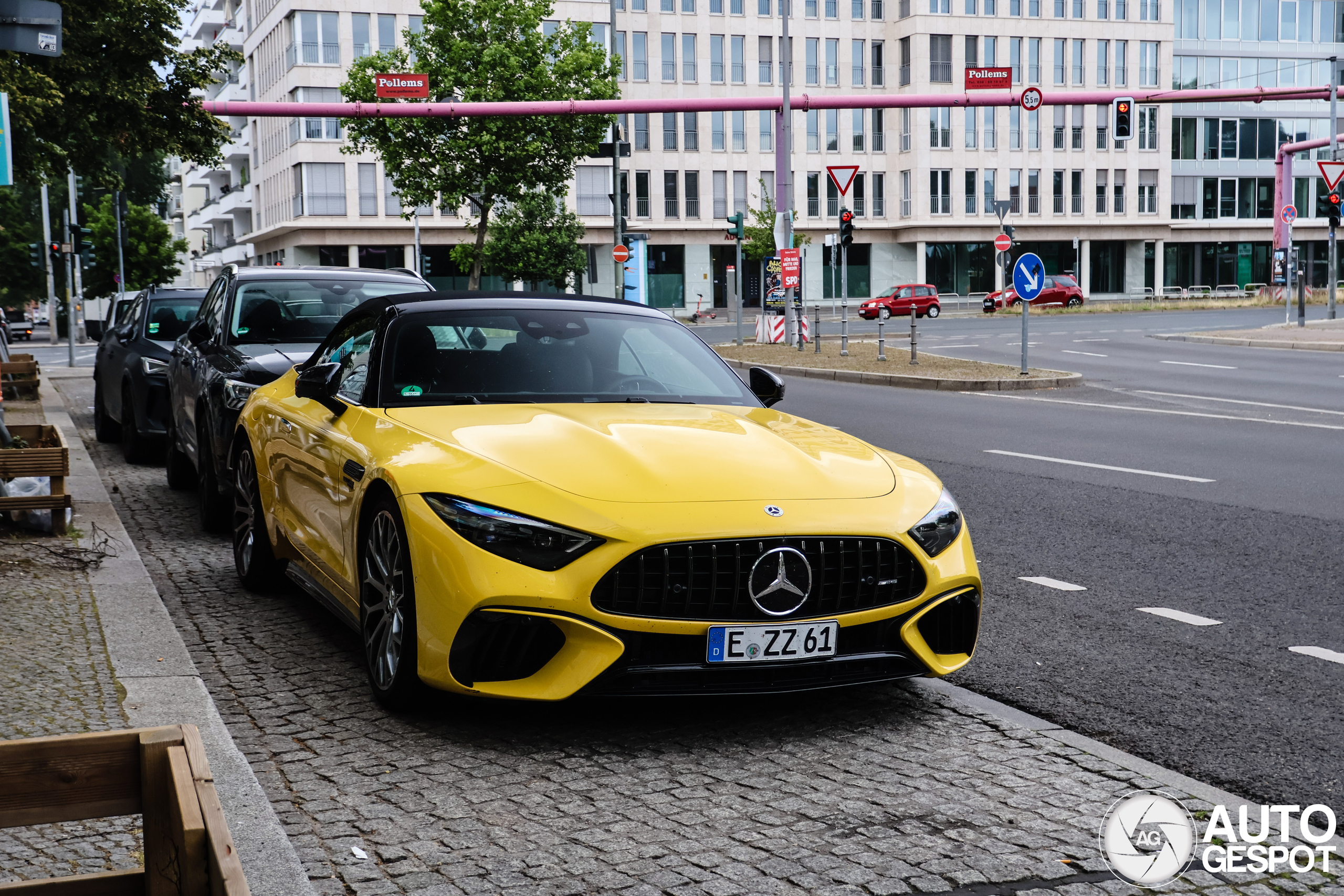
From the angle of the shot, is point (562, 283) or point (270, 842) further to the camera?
point (562, 283)

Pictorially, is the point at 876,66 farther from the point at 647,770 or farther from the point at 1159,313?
the point at 647,770

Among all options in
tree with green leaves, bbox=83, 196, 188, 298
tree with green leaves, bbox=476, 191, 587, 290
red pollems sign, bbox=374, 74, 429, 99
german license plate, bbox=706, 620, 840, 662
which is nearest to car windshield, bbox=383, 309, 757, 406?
german license plate, bbox=706, 620, 840, 662

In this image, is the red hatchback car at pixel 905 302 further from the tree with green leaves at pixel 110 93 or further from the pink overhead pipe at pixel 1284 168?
the tree with green leaves at pixel 110 93

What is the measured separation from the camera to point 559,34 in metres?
55.3

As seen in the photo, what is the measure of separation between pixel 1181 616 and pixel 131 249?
8821 cm

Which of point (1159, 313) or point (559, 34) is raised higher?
point (559, 34)

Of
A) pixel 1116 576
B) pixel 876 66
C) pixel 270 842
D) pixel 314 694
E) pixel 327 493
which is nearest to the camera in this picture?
pixel 270 842

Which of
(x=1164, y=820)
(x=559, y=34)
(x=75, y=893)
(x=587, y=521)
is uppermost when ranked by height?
(x=559, y=34)

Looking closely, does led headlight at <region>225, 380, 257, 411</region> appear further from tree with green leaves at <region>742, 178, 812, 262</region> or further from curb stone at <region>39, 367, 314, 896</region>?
tree with green leaves at <region>742, 178, 812, 262</region>

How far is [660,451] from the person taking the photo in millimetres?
4949

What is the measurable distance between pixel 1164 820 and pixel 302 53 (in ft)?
230

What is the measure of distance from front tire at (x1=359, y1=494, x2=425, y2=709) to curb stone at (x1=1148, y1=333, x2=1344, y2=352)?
28.7m

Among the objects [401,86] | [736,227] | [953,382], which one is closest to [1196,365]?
[953,382]

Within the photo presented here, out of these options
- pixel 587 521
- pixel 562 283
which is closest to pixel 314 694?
pixel 587 521
